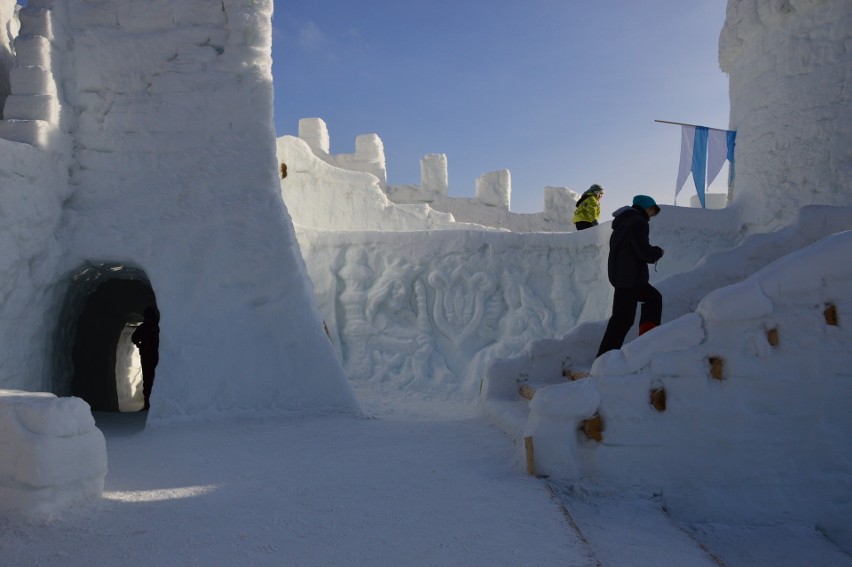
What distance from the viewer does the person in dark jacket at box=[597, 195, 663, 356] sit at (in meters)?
4.27

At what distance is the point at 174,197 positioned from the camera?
5191mm

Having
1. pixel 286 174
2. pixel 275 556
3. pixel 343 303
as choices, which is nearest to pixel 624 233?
pixel 275 556

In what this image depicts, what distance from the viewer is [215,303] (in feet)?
16.6

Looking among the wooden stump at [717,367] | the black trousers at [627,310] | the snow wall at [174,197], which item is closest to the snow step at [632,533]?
Answer: the wooden stump at [717,367]

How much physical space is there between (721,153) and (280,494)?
8.14m

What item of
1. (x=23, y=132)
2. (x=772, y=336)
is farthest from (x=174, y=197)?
(x=772, y=336)

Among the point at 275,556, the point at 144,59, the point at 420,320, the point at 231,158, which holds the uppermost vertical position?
the point at 144,59

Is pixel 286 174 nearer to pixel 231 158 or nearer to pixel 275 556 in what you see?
pixel 231 158

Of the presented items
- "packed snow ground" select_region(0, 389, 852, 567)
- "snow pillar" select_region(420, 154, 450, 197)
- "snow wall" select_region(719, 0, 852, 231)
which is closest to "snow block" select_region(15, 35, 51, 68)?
"packed snow ground" select_region(0, 389, 852, 567)

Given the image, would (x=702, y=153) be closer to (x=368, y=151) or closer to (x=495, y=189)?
(x=495, y=189)

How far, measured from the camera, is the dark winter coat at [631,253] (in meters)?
4.25

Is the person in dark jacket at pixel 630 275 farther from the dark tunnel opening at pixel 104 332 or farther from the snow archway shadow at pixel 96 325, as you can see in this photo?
the dark tunnel opening at pixel 104 332

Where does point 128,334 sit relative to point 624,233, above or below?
below

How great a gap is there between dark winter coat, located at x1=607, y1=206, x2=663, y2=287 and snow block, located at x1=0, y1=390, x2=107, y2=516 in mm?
3348
